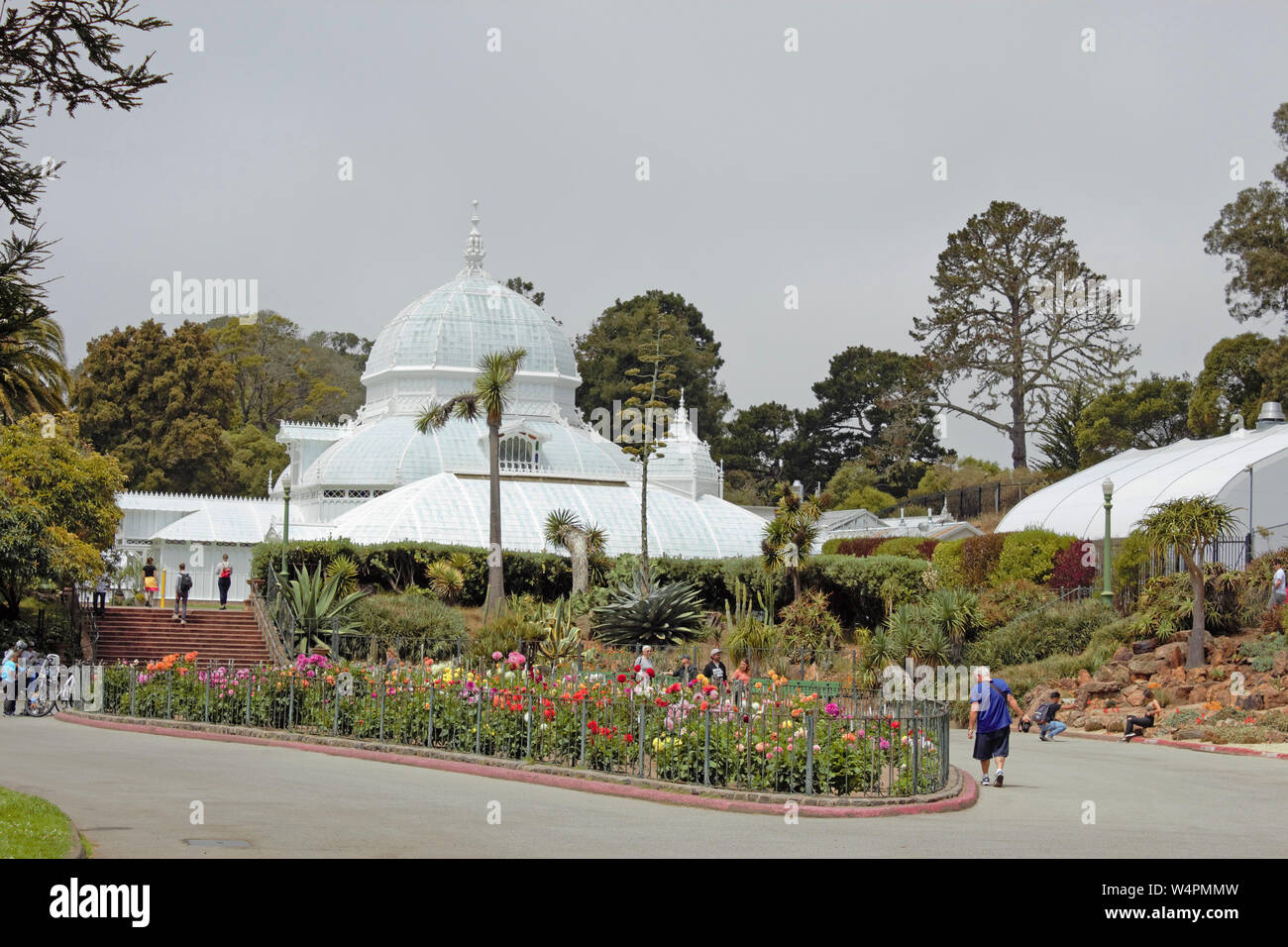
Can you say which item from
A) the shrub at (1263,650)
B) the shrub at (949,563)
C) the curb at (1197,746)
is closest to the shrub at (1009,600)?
the shrub at (949,563)

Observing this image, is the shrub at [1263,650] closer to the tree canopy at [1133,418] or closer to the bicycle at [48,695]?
the bicycle at [48,695]

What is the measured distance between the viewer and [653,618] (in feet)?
112

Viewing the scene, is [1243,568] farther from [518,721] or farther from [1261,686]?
[518,721]

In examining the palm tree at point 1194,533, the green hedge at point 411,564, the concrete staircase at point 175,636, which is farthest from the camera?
the green hedge at point 411,564

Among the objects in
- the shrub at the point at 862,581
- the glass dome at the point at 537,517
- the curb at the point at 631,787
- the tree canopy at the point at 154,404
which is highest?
the tree canopy at the point at 154,404

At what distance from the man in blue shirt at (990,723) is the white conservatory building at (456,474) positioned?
2894 cm

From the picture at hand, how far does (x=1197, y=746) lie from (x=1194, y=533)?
6.90 meters

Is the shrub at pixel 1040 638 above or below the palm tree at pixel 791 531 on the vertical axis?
below

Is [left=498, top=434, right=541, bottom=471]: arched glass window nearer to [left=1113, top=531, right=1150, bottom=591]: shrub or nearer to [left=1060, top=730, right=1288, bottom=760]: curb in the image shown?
[left=1113, top=531, right=1150, bottom=591]: shrub

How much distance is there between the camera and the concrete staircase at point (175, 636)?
3334 centimetres

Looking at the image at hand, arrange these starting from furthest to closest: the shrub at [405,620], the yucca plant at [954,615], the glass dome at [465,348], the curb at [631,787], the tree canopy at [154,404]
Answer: the tree canopy at [154,404] < the glass dome at [465,348] < the shrub at [405,620] < the yucca plant at [954,615] < the curb at [631,787]

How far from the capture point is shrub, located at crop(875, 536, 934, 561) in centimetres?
4166

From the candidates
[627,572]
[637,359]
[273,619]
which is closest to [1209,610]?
[627,572]

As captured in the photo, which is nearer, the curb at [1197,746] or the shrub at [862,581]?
the curb at [1197,746]
